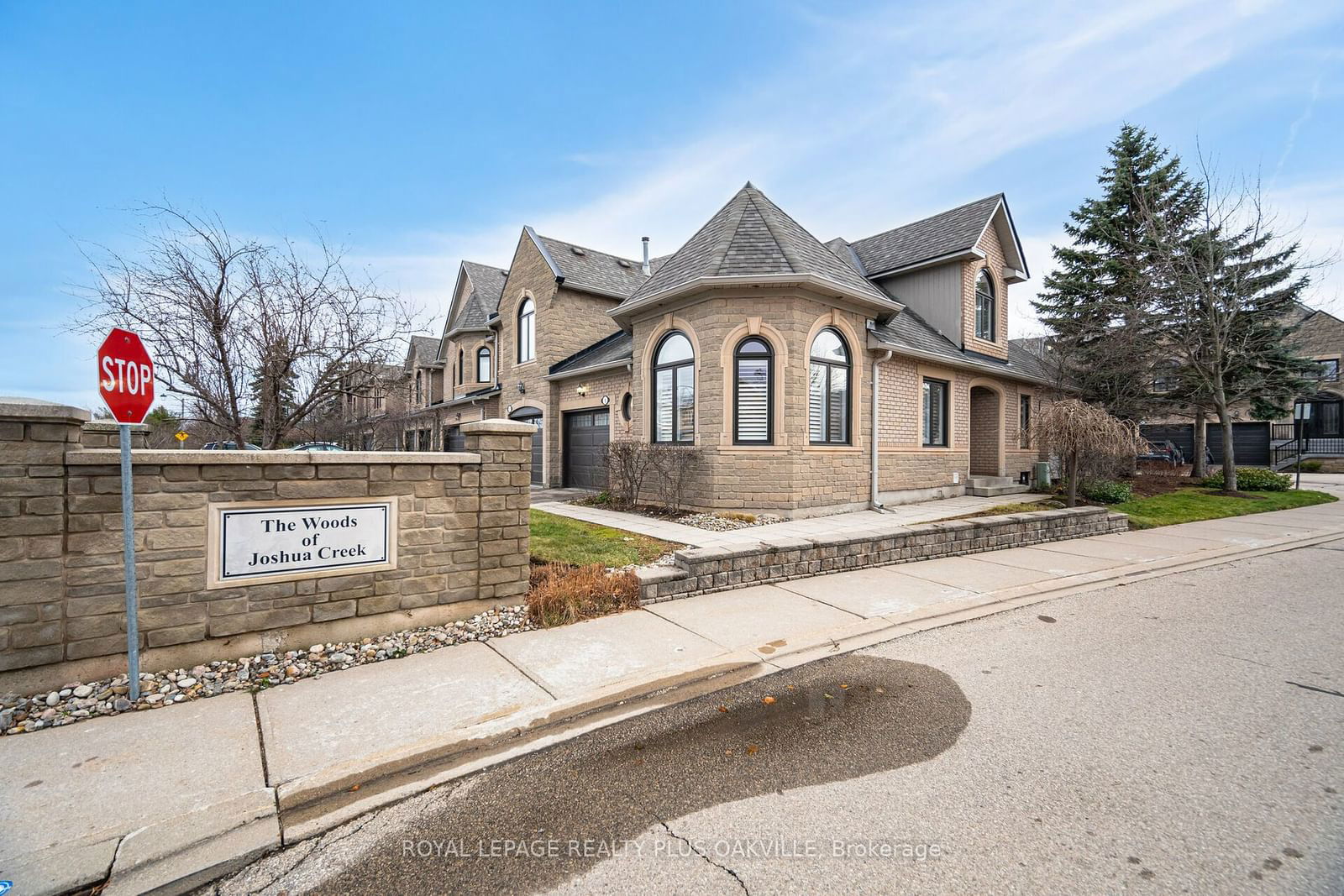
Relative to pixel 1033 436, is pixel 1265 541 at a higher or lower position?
lower

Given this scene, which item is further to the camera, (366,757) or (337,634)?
(337,634)

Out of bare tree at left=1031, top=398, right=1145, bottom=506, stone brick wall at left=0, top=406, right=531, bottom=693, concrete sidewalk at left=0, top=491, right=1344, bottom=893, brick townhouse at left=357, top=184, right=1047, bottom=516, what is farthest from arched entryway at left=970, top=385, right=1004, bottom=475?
stone brick wall at left=0, top=406, right=531, bottom=693

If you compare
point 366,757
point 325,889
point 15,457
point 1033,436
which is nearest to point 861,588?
point 366,757

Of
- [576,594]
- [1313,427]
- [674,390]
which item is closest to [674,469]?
[674,390]

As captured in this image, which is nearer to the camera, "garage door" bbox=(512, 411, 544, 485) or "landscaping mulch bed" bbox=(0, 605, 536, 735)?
"landscaping mulch bed" bbox=(0, 605, 536, 735)

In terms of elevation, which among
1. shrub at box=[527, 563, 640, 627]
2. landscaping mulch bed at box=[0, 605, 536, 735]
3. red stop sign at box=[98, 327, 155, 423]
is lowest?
landscaping mulch bed at box=[0, 605, 536, 735]

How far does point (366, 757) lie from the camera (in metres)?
3.07

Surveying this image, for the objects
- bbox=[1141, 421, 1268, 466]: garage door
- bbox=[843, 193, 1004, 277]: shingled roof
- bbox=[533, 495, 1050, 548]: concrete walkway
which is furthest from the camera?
bbox=[1141, 421, 1268, 466]: garage door

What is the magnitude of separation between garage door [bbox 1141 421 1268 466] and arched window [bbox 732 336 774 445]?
99.2ft

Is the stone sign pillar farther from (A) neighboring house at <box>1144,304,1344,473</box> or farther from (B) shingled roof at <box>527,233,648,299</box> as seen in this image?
(A) neighboring house at <box>1144,304,1344,473</box>

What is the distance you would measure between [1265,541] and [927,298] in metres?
9.65

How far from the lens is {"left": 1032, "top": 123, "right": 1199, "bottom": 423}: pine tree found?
18.2m

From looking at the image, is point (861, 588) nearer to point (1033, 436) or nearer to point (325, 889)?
point (325, 889)

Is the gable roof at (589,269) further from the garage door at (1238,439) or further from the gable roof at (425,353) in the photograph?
the garage door at (1238,439)
